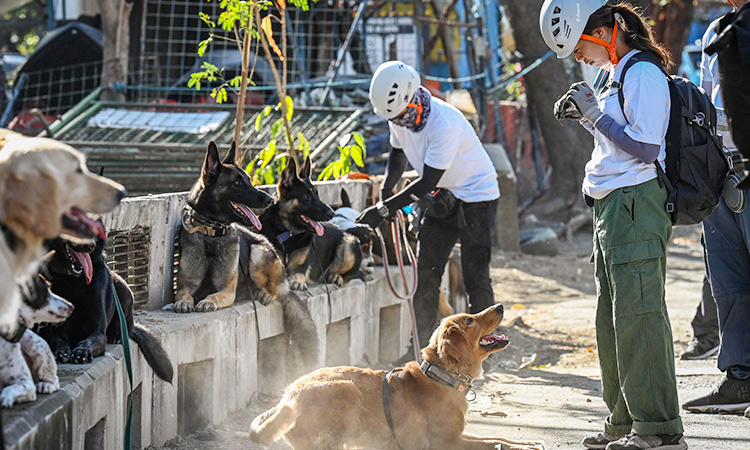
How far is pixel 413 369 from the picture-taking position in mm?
4961

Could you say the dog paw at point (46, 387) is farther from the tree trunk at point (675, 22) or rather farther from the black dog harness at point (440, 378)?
the tree trunk at point (675, 22)

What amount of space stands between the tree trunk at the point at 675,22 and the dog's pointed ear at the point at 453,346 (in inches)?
541

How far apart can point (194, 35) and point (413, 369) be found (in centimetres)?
1140

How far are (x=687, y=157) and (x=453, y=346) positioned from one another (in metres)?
1.60

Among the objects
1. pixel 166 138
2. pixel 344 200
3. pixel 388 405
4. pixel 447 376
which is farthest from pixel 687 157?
pixel 166 138

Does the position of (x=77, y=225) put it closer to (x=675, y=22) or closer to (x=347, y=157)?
(x=347, y=157)

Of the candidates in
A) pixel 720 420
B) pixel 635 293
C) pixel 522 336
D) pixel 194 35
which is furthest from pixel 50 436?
pixel 194 35

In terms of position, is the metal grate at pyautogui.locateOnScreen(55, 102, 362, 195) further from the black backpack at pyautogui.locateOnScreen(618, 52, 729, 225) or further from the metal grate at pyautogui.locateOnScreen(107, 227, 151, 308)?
the black backpack at pyautogui.locateOnScreen(618, 52, 729, 225)

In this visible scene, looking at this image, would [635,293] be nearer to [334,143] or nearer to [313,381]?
[313,381]

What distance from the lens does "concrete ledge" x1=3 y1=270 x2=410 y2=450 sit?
136 inches

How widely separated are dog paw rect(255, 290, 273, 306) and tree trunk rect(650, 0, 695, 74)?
1311 centimetres

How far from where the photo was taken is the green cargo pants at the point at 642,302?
437 centimetres

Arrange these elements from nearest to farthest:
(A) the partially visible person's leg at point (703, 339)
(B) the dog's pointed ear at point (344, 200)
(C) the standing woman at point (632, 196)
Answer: (C) the standing woman at point (632, 196) < (A) the partially visible person's leg at point (703, 339) < (B) the dog's pointed ear at point (344, 200)

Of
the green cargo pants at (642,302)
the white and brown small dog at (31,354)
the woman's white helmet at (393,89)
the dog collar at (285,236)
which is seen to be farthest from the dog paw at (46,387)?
the woman's white helmet at (393,89)
